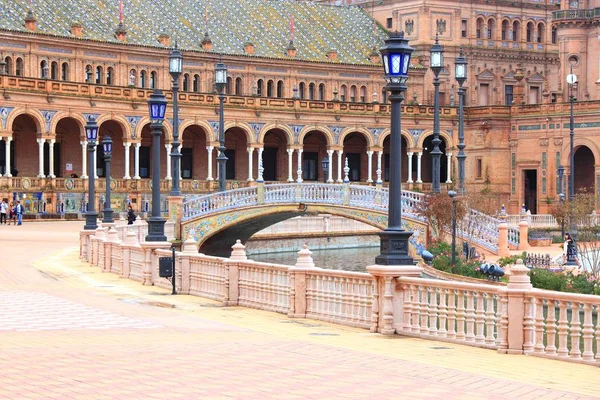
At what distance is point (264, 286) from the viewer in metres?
23.0

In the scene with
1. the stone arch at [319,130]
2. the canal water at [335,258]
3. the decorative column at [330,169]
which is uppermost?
the stone arch at [319,130]

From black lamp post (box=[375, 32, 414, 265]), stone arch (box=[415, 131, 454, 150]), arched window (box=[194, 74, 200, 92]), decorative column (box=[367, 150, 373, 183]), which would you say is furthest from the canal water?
black lamp post (box=[375, 32, 414, 265])

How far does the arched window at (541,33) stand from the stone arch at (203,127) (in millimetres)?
30455

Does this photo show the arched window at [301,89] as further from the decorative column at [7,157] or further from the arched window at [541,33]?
the decorative column at [7,157]

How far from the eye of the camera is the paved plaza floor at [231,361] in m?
13.1

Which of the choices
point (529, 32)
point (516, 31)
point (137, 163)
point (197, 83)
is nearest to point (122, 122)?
point (137, 163)

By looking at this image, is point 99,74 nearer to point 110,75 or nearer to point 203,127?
point 110,75

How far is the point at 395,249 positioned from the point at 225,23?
62.0m

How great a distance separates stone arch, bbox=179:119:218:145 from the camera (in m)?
70.9

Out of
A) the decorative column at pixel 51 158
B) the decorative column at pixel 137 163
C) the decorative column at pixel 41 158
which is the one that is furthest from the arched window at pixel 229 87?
the decorative column at pixel 41 158

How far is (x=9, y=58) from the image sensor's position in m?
66.2

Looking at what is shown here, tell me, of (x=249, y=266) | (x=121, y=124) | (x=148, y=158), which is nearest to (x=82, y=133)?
(x=121, y=124)

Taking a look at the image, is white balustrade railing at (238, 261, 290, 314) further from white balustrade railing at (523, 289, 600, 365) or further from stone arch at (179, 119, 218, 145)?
stone arch at (179, 119, 218, 145)

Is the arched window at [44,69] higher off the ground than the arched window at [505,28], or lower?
lower
